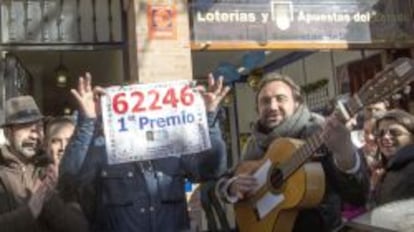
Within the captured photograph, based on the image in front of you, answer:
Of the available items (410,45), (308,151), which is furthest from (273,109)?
(410,45)

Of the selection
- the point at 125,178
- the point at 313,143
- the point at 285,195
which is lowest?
the point at 285,195

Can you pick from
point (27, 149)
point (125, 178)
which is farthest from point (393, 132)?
point (27, 149)

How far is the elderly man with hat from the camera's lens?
10.4ft

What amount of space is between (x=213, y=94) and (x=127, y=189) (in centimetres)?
64

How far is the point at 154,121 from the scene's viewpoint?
3553 mm

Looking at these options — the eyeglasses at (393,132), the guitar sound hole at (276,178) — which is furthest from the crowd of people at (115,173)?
the eyeglasses at (393,132)

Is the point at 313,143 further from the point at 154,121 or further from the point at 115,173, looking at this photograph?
the point at 115,173

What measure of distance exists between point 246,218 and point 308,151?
0.69 m

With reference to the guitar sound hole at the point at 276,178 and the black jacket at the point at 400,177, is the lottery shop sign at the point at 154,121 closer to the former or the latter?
the guitar sound hole at the point at 276,178

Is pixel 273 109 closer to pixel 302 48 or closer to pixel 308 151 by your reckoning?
pixel 308 151

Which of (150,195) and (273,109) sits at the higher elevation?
(273,109)

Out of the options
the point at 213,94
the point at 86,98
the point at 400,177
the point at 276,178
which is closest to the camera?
the point at 400,177

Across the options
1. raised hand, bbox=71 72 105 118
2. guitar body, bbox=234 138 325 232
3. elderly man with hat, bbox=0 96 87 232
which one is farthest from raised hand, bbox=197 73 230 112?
elderly man with hat, bbox=0 96 87 232

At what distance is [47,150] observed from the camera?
11.7 ft
